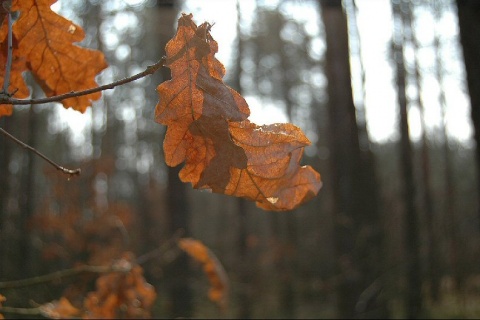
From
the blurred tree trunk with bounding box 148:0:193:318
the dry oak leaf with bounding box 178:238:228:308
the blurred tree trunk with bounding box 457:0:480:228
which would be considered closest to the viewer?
the dry oak leaf with bounding box 178:238:228:308

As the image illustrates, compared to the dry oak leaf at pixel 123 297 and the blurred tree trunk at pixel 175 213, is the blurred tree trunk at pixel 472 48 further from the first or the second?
the blurred tree trunk at pixel 175 213

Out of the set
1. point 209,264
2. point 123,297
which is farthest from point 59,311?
point 209,264

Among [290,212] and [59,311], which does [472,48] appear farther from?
[290,212]

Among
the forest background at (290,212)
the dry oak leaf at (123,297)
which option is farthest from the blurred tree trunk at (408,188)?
the dry oak leaf at (123,297)

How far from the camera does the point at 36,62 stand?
122 cm

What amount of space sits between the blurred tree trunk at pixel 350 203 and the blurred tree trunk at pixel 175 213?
2.11 m

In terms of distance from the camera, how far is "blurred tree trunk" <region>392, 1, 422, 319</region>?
7.87m

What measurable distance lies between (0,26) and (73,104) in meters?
0.22

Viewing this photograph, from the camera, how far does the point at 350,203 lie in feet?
19.7

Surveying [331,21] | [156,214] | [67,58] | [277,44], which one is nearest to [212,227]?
[156,214]

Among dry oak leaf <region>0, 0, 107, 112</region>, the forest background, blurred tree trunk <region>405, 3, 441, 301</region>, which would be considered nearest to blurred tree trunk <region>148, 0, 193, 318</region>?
the forest background

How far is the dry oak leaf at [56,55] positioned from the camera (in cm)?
116

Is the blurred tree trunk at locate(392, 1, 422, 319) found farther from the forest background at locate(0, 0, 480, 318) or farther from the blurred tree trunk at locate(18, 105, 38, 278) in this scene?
the blurred tree trunk at locate(18, 105, 38, 278)

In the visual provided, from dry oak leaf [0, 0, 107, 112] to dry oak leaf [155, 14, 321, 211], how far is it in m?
0.32
